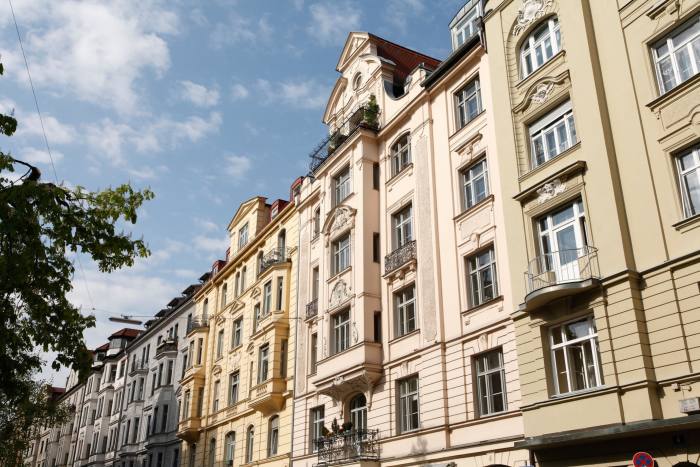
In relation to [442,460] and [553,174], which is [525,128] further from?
[442,460]

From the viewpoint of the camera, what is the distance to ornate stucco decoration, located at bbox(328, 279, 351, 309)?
26844 mm

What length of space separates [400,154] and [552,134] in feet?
29.3

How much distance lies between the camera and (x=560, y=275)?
17.0 meters

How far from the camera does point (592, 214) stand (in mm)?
16453

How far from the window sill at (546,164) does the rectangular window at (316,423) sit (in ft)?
45.5

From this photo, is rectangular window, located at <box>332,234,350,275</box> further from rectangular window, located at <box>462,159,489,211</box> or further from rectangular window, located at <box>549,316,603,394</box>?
rectangular window, located at <box>549,316,603,394</box>

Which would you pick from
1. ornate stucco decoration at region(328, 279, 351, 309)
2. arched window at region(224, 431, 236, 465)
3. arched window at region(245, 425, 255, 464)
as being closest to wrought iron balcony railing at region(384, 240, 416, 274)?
ornate stucco decoration at region(328, 279, 351, 309)

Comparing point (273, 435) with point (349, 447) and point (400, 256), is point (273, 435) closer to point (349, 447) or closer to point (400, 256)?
point (349, 447)

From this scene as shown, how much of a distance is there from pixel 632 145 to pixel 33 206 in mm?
13115

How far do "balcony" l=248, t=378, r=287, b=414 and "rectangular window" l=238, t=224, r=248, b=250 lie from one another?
12253 mm

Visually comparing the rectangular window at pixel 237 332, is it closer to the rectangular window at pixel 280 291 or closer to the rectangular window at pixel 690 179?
the rectangular window at pixel 280 291

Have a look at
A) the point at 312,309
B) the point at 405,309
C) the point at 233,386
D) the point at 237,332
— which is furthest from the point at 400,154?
the point at 233,386

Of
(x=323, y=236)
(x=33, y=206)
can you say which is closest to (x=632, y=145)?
(x=33, y=206)

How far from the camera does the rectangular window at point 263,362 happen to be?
33.2 meters
